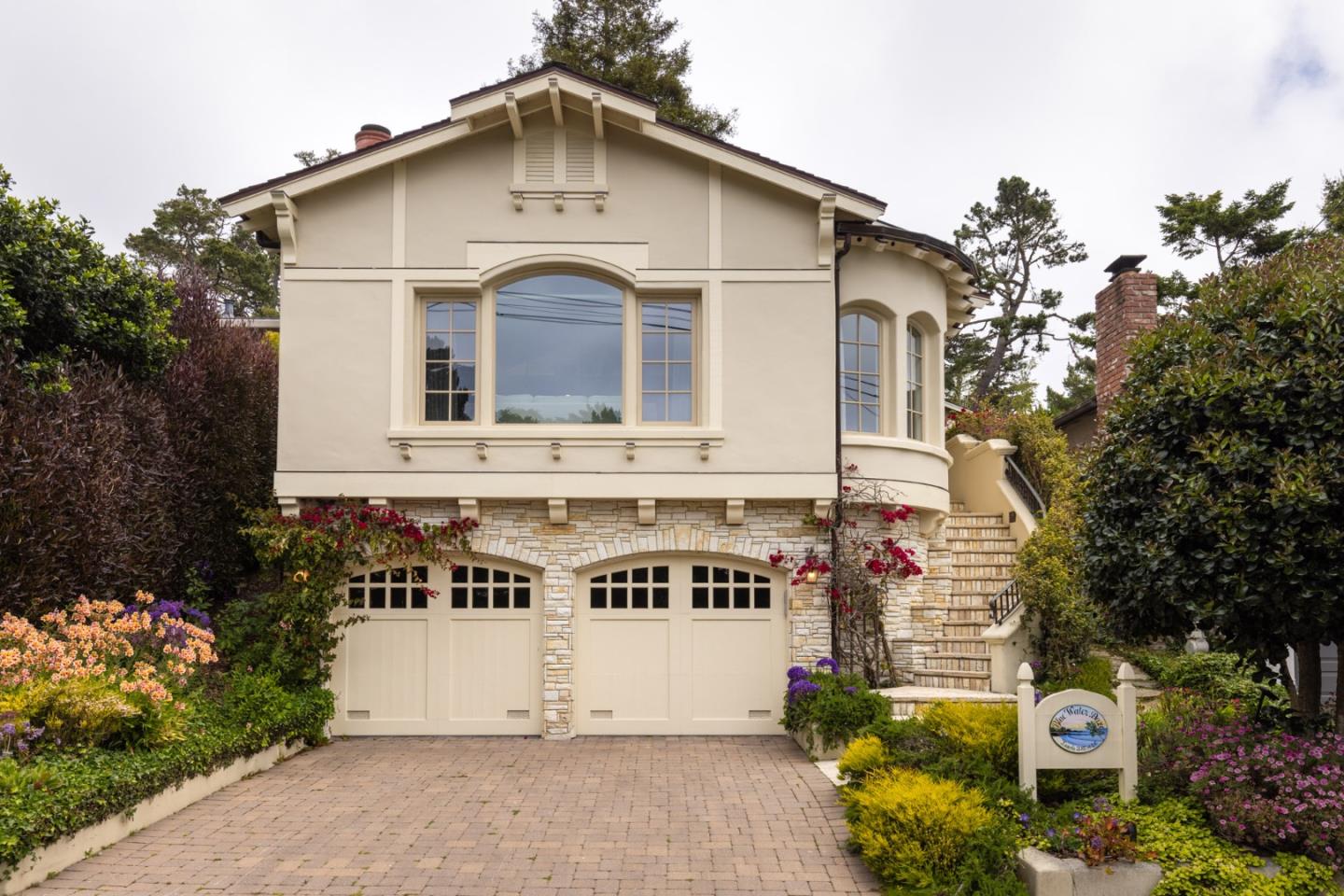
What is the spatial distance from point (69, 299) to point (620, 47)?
692 inches

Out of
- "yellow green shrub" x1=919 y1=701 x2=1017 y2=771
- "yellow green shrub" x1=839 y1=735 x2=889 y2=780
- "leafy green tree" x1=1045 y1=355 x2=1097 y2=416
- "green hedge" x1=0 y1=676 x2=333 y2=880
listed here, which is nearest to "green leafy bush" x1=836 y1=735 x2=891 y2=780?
"yellow green shrub" x1=839 y1=735 x2=889 y2=780

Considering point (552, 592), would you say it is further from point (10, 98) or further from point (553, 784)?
point (10, 98)

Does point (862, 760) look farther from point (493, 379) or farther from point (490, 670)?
point (493, 379)

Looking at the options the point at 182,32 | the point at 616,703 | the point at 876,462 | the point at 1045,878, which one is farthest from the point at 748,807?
the point at 182,32

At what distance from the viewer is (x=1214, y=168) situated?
25.4 meters

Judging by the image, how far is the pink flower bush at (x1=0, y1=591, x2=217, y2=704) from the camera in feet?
24.9

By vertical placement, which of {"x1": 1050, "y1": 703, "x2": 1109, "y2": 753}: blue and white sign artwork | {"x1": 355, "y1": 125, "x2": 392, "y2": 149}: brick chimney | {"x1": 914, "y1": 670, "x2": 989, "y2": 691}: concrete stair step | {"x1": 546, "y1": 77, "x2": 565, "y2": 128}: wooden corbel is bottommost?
{"x1": 914, "y1": 670, "x2": 989, "y2": 691}: concrete stair step

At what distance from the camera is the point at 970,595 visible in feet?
42.7

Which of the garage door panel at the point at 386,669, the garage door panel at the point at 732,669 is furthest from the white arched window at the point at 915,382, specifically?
the garage door panel at the point at 386,669

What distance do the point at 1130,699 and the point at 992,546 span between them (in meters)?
7.08

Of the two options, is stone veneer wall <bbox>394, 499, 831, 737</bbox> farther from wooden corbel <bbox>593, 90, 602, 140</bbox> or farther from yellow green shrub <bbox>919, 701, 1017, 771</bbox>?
wooden corbel <bbox>593, 90, 602, 140</bbox>

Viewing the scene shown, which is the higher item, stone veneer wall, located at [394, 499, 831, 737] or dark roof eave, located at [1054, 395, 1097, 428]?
dark roof eave, located at [1054, 395, 1097, 428]

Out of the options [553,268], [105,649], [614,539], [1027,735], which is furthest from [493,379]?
[1027,735]

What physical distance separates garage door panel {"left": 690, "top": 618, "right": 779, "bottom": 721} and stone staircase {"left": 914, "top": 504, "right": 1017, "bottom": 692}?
192 cm
